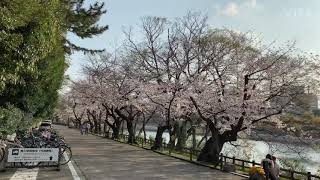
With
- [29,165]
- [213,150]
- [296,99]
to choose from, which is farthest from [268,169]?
[296,99]

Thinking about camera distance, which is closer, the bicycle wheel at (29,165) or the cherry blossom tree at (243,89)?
the bicycle wheel at (29,165)

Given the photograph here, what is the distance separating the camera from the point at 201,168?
20688 millimetres

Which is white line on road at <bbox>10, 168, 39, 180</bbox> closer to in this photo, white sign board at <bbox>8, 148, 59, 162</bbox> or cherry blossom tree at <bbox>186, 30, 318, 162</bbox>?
white sign board at <bbox>8, 148, 59, 162</bbox>

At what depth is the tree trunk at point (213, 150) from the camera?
23.4 metres

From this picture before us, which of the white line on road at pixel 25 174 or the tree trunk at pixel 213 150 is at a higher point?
the tree trunk at pixel 213 150

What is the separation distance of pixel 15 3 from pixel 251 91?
16.3 metres

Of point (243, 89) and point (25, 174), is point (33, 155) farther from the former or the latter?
point (243, 89)

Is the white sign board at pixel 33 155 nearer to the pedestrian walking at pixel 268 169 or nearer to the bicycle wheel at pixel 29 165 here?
the bicycle wheel at pixel 29 165

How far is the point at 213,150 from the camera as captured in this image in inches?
922

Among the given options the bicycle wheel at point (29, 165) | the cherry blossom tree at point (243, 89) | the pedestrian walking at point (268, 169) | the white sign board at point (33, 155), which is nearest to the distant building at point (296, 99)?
the cherry blossom tree at point (243, 89)

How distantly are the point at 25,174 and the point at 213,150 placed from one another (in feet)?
38.5

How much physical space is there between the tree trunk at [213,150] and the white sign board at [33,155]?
10.1m

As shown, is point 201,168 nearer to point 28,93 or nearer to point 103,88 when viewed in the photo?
point 28,93

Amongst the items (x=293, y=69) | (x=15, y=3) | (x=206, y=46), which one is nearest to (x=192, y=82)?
(x=206, y=46)
